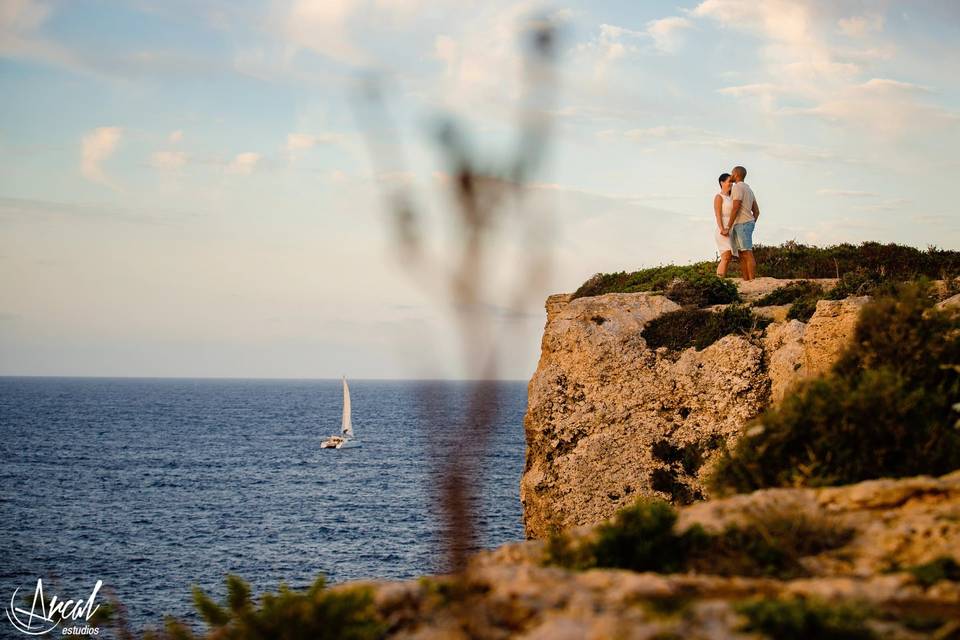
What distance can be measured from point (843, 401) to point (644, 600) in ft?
16.2

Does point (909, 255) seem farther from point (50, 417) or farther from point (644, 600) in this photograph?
point (50, 417)

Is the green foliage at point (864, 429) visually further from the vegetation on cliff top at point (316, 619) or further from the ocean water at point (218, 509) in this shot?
the ocean water at point (218, 509)

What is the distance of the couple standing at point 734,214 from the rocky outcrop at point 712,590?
48.0 ft

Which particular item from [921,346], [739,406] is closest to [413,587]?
[921,346]

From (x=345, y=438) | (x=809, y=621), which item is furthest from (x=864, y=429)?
(x=345, y=438)

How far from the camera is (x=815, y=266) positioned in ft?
96.4

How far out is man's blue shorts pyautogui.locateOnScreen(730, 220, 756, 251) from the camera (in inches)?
899

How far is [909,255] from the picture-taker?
29625 millimetres

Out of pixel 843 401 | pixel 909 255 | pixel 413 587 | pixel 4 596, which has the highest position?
pixel 909 255

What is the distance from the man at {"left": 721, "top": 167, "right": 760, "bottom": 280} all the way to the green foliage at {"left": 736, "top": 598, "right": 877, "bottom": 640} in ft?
57.9

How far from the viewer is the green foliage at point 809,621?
224 inches

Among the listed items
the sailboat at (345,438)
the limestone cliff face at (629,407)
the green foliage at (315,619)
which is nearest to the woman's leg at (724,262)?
the limestone cliff face at (629,407)

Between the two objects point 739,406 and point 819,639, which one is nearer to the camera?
point 819,639

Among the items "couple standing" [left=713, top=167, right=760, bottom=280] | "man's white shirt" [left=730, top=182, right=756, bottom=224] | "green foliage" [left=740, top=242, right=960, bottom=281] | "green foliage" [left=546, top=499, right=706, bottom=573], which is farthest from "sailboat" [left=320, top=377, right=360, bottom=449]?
"green foliage" [left=546, top=499, right=706, bottom=573]
